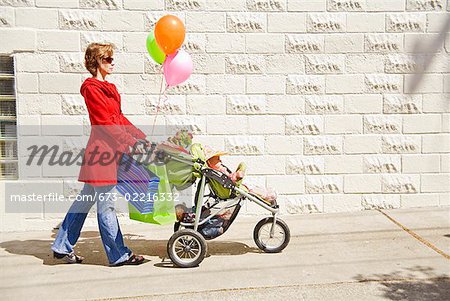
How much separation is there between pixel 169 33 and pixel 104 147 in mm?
1181

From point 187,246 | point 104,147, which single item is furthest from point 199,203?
point 104,147

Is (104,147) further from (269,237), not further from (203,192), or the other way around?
(269,237)

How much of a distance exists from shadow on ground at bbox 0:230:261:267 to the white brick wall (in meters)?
1.27

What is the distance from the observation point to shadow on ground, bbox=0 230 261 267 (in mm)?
5277

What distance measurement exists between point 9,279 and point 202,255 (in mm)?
1638

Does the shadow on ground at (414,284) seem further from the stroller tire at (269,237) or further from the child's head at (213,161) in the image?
the child's head at (213,161)

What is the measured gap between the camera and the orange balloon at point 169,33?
5027mm

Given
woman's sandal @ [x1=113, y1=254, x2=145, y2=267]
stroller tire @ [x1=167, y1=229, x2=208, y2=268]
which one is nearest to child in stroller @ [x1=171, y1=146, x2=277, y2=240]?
stroller tire @ [x1=167, y1=229, x2=208, y2=268]

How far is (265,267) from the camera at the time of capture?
15.9ft

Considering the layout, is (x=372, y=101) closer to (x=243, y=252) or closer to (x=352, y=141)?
(x=352, y=141)

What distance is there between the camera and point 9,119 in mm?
6195

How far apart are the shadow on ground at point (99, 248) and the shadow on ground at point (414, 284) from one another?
4.31 feet

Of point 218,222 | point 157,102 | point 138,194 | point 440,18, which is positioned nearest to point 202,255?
point 218,222

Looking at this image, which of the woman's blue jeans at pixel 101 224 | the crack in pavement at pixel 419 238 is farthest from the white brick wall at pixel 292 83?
the woman's blue jeans at pixel 101 224
